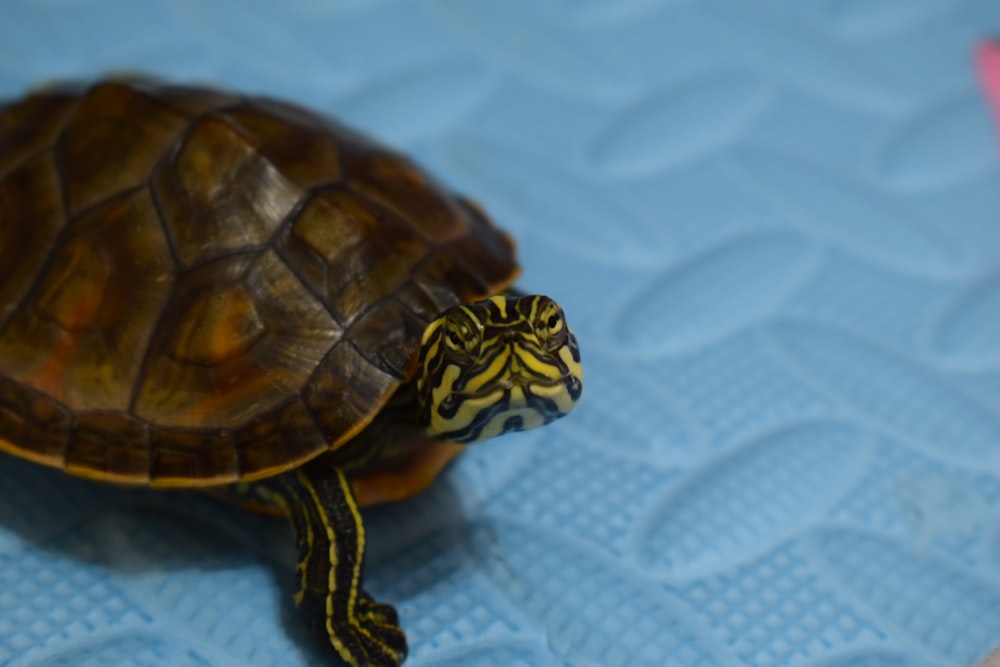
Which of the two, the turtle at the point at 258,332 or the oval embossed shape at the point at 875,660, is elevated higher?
the turtle at the point at 258,332

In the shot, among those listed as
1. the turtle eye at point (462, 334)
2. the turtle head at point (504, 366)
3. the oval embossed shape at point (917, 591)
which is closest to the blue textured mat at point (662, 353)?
the oval embossed shape at point (917, 591)

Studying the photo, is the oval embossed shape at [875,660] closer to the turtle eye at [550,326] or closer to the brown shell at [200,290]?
the turtle eye at [550,326]

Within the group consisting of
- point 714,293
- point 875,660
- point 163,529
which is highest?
point 714,293

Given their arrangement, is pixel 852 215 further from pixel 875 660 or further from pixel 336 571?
pixel 336 571

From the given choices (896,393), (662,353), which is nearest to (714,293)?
(662,353)

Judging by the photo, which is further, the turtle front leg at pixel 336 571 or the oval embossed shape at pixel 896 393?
the oval embossed shape at pixel 896 393

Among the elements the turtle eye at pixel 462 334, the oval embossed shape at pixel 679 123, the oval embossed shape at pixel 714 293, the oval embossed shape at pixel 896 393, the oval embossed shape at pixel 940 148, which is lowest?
the oval embossed shape at pixel 896 393
